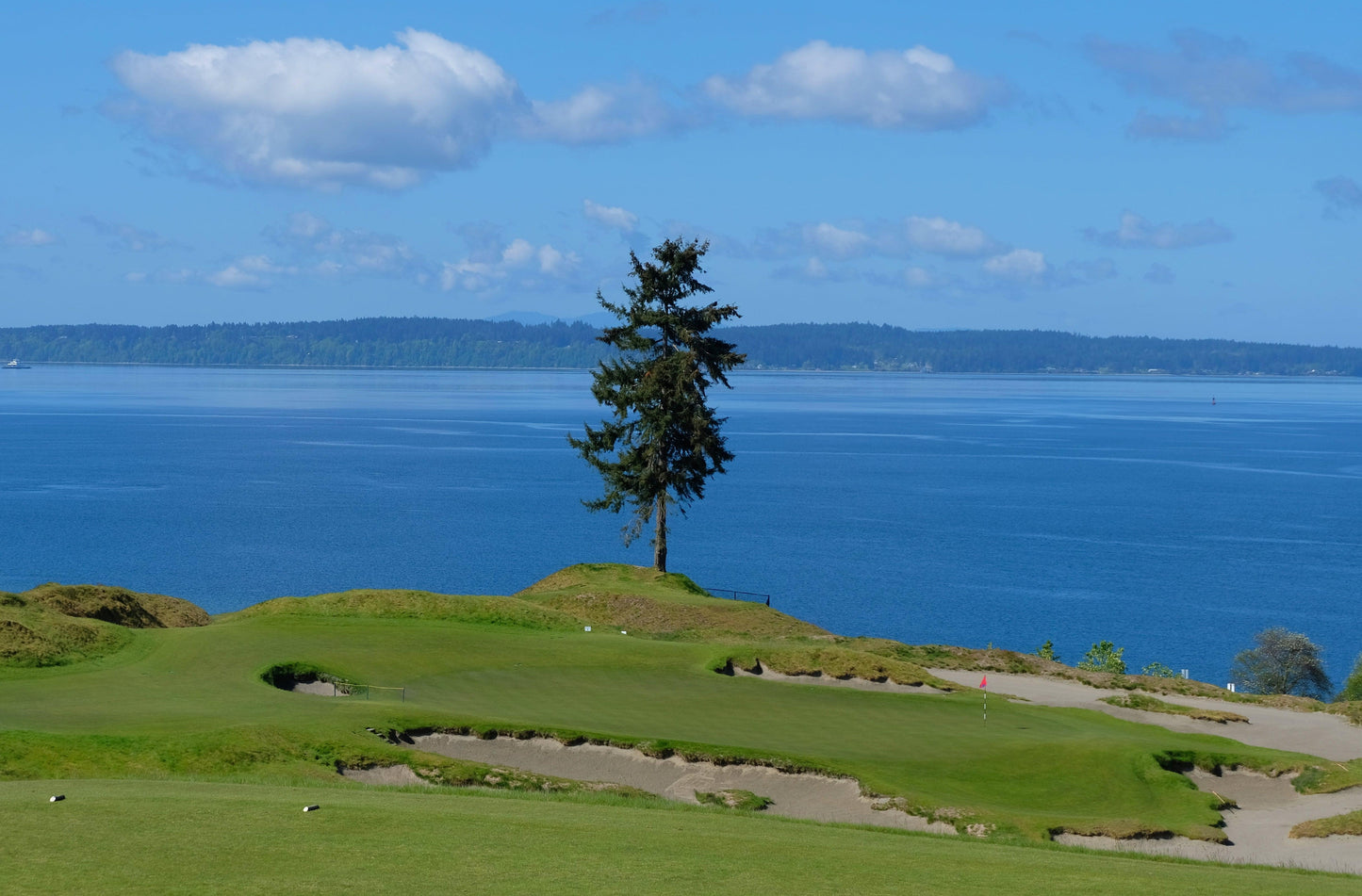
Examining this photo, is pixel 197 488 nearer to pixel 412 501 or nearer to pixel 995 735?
pixel 412 501

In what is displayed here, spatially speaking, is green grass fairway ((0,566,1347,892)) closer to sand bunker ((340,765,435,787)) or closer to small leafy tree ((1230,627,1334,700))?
sand bunker ((340,765,435,787))

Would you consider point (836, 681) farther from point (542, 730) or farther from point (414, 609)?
point (414, 609)

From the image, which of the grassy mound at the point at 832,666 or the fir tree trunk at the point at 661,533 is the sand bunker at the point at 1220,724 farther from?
the fir tree trunk at the point at 661,533

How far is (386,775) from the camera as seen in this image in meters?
25.4

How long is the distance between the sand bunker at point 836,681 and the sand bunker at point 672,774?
1029 centimetres

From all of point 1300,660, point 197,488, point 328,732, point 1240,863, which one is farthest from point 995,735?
point 197,488

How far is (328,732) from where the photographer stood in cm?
2692

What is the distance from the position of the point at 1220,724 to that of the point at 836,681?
10.4 metres

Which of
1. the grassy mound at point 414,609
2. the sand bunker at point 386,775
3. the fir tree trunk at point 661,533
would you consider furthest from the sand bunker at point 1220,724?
the sand bunker at point 386,775

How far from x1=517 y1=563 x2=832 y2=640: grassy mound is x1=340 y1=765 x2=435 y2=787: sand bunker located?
2020 cm

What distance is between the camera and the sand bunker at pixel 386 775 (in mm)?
25094

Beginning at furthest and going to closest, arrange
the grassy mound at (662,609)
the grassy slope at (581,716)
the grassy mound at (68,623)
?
the grassy mound at (662,609)
the grassy mound at (68,623)
the grassy slope at (581,716)

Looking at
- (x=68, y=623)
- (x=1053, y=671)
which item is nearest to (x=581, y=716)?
(x=68, y=623)

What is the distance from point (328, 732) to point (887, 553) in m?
76.0
